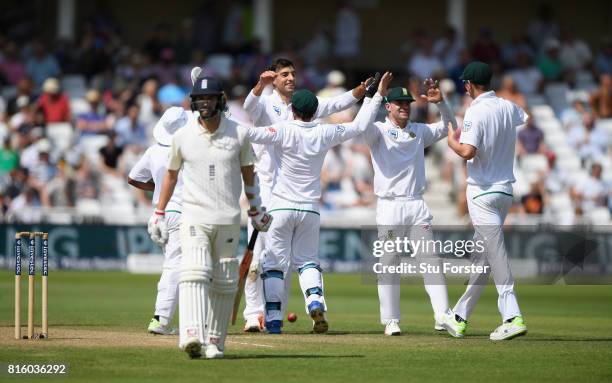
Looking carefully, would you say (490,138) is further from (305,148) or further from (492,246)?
(305,148)

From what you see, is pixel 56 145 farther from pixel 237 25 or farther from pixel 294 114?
pixel 294 114

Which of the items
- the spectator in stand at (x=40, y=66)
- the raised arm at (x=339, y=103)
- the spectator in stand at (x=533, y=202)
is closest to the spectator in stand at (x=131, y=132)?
the spectator in stand at (x=40, y=66)

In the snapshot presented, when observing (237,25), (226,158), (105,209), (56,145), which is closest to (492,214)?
(226,158)

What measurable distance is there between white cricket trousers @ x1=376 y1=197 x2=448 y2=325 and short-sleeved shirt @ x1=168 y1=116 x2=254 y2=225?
8.12ft

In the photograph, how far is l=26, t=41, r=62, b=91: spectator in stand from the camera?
86.5 feet

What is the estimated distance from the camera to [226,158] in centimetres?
995

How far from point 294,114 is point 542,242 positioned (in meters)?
10.9

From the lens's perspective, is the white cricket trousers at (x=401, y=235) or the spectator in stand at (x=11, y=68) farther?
the spectator in stand at (x=11, y=68)

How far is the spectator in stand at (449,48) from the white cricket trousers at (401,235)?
14905 millimetres

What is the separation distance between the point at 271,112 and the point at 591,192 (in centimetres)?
1257

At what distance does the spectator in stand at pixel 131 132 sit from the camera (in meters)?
24.3

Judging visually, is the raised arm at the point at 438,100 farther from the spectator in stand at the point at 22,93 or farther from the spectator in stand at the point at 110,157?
the spectator in stand at the point at 22,93

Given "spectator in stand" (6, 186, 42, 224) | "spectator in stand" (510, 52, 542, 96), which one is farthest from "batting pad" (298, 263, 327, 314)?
"spectator in stand" (510, 52, 542, 96)

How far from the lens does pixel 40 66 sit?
2639cm
